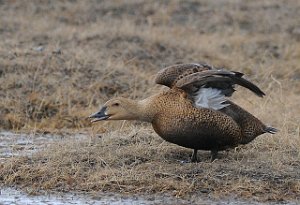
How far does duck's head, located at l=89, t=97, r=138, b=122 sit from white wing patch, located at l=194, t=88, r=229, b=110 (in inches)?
20.4

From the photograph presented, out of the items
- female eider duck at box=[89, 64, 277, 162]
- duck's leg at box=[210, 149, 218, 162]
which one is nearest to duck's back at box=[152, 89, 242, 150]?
female eider duck at box=[89, 64, 277, 162]

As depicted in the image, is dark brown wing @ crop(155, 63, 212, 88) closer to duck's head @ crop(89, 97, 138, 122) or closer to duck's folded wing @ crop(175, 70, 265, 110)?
duck's folded wing @ crop(175, 70, 265, 110)

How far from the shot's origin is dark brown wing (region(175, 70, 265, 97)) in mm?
7070

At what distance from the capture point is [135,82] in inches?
428

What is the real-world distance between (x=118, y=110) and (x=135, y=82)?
3.63m

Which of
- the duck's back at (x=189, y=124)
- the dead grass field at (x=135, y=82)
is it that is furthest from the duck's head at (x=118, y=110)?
the dead grass field at (x=135, y=82)

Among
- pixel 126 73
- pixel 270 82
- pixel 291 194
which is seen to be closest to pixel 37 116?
pixel 126 73

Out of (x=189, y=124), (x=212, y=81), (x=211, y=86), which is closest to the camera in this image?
(x=189, y=124)

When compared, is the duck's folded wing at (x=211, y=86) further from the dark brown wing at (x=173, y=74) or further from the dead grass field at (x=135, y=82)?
the dead grass field at (x=135, y=82)

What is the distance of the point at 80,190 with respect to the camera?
6688 millimetres

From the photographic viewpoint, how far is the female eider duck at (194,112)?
23.0ft

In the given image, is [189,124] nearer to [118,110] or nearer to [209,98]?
[209,98]

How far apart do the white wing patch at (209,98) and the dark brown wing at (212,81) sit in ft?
0.13

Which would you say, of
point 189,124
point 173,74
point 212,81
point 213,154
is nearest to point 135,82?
point 173,74
